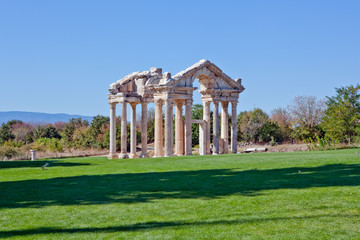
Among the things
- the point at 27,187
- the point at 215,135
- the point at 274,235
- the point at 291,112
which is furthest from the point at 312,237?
the point at 291,112

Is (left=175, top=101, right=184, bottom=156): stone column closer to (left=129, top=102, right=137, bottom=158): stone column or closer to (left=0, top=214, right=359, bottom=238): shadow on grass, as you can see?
(left=129, top=102, right=137, bottom=158): stone column

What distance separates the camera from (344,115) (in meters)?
44.4

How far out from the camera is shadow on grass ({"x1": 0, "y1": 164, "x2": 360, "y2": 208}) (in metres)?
12.4

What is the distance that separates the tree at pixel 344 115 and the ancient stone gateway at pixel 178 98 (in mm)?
14468

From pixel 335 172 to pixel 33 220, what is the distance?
10567mm

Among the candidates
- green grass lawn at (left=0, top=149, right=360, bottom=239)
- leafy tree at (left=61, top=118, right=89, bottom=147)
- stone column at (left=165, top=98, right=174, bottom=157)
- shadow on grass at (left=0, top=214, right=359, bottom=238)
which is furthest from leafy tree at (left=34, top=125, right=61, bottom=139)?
shadow on grass at (left=0, top=214, right=359, bottom=238)

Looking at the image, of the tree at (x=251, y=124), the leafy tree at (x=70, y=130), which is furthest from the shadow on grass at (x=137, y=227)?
the leafy tree at (x=70, y=130)

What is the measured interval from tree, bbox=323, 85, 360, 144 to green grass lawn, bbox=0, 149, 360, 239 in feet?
93.4

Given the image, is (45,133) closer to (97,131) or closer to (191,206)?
(97,131)

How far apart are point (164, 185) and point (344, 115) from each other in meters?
34.8

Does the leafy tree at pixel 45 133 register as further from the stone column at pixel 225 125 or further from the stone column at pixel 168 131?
the stone column at pixel 168 131

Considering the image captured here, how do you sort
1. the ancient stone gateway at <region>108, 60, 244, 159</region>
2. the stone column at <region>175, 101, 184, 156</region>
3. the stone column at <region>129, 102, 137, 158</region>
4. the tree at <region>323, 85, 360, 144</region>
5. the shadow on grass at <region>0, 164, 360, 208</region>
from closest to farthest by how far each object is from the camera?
the shadow on grass at <region>0, 164, 360, 208</region>, the ancient stone gateway at <region>108, 60, 244, 159</region>, the stone column at <region>175, 101, 184, 156</region>, the stone column at <region>129, 102, 137, 158</region>, the tree at <region>323, 85, 360, 144</region>

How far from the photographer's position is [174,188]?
13711mm

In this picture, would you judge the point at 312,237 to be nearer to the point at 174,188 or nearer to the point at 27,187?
the point at 174,188
